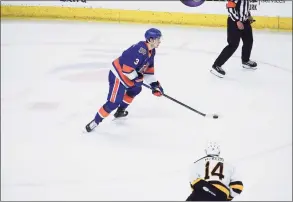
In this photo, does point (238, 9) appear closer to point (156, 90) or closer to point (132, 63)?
point (156, 90)

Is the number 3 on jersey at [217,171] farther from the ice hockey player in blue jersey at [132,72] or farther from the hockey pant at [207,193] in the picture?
the ice hockey player in blue jersey at [132,72]

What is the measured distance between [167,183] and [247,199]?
44 cm

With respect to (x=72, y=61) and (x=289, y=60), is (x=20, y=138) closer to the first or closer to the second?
(x=72, y=61)

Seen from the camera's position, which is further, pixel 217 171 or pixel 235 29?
pixel 235 29

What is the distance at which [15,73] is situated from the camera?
14.0 ft

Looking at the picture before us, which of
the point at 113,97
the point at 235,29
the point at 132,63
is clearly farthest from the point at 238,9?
the point at 113,97

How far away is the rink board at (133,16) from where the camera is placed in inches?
220

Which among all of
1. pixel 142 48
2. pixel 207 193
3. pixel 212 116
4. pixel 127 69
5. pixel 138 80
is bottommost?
pixel 212 116

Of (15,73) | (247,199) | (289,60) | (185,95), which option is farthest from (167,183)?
(289,60)

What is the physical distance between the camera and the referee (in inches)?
159

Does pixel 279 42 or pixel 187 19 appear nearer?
pixel 279 42

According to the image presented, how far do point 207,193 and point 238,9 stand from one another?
2.49 m

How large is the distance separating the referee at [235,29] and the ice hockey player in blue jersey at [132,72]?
1.31 m

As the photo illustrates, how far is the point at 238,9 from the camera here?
4.05 m
